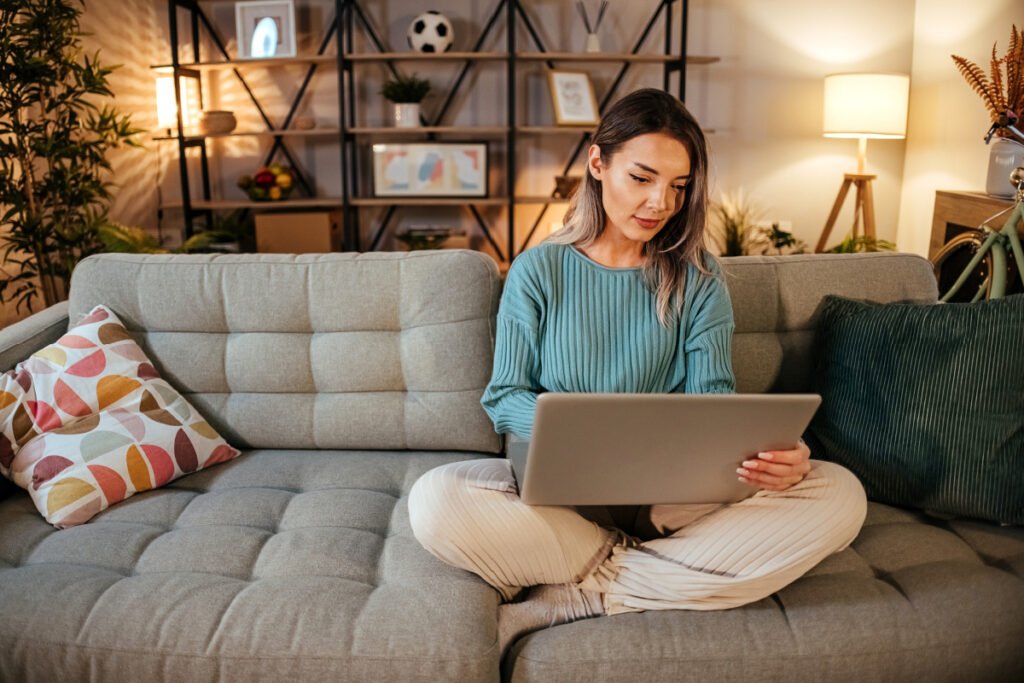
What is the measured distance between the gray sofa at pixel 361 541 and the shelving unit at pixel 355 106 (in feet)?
7.71

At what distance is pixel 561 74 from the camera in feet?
14.2

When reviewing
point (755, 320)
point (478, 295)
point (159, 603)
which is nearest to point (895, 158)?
point (755, 320)

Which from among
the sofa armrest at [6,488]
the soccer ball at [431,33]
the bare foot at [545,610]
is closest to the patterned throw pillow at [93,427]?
the sofa armrest at [6,488]

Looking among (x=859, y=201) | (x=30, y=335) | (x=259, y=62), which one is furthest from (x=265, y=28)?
(x=859, y=201)

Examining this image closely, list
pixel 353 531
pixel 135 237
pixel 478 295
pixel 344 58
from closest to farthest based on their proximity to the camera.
A: pixel 353 531
pixel 478 295
pixel 135 237
pixel 344 58

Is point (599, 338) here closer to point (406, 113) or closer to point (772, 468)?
point (772, 468)

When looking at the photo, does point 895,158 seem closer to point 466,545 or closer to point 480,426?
point 480,426

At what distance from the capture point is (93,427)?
1669 mm

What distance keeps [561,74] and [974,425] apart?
324 cm

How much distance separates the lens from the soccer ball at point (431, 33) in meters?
4.20

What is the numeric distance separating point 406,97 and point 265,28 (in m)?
0.80

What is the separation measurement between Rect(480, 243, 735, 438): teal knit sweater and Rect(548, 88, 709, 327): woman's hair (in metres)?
0.03

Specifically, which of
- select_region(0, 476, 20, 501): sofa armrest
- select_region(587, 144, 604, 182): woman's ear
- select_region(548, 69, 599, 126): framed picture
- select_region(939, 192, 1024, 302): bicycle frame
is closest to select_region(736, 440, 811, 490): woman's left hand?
select_region(587, 144, 604, 182): woman's ear

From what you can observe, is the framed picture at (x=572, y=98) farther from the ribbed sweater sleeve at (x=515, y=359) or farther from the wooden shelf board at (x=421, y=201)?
the ribbed sweater sleeve at (x=515, y=359)
